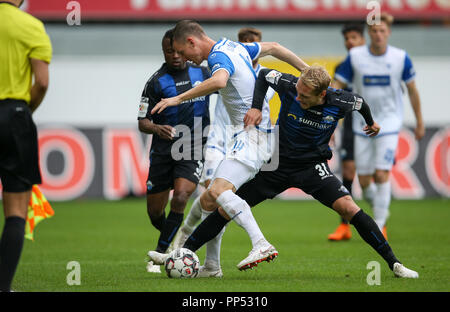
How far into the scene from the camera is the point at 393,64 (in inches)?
385

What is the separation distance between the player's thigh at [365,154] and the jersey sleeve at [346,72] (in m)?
0.80

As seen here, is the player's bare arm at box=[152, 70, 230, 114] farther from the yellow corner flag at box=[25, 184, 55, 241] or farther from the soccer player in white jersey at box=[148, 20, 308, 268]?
the yellow corner flag at box=[25, 184, 55, 241]

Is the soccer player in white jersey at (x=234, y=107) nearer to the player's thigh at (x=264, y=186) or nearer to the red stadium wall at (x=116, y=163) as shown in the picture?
the player's thigh at (x=264, y=186)

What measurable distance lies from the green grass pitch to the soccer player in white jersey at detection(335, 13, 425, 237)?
0.82 meters

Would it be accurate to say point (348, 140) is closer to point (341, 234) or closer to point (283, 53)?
point (341, 234)

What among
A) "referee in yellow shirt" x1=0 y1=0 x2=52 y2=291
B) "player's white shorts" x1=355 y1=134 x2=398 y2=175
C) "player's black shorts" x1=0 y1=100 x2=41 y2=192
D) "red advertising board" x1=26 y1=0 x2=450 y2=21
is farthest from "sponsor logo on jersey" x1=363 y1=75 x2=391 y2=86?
"red advertising board" x1=26 y1=0 x2=450 y2=21

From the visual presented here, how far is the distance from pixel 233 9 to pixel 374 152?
32.5 ft

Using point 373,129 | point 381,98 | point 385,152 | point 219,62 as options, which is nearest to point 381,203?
Answer: point 385,152

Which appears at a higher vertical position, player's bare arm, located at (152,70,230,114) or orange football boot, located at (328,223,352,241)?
player's bare arm, located at (152,70,230,114)

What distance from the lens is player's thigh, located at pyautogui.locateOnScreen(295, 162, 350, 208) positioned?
649cm

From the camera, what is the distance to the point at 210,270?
6742 mm

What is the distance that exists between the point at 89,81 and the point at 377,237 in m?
13.6

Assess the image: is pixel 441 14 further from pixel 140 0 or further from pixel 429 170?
pixel 140 0

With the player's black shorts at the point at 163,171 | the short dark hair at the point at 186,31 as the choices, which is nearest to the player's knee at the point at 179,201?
the player's black shorts at the point at 163,171
